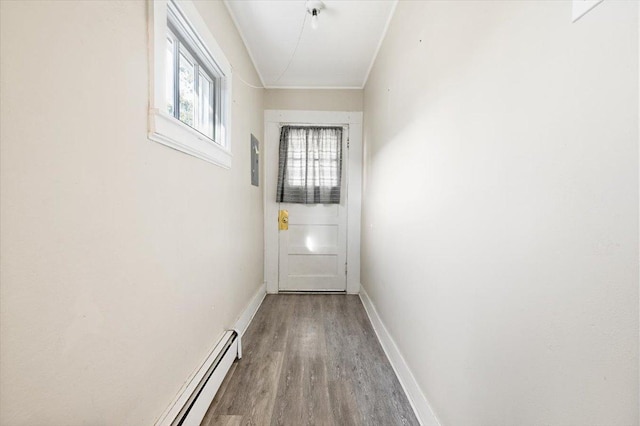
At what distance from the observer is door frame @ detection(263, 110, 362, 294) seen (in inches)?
127

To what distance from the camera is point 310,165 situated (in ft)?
10.6

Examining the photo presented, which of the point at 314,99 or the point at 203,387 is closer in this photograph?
the point at 203,387

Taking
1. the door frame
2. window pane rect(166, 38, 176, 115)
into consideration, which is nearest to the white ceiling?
the door frame

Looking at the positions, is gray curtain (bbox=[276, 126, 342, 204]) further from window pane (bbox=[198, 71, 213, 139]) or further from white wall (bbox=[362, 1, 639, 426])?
white wall (bbox=[362, 1, 639, 426])

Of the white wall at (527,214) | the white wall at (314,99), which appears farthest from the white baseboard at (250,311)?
the white wall at (314,99)

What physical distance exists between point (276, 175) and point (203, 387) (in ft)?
7.50

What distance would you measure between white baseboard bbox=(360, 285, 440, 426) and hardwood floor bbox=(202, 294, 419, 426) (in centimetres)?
4

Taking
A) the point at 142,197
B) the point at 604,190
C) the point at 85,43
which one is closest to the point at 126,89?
the point at 85,43

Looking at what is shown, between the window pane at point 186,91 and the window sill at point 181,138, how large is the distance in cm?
18

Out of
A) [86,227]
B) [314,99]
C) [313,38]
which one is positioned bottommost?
[86,227]

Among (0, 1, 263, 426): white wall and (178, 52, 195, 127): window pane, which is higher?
(178, 52, 195, 127): window pane

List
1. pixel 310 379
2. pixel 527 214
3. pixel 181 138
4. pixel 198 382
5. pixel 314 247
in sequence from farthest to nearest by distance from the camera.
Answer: pixel 314 247
pixel 310 379
pixel 198 382
pixel 181 138
pixel 527 214

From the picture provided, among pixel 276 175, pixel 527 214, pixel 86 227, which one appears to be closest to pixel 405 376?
pixel 527 214

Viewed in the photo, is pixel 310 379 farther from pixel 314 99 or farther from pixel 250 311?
pixel 314 99
